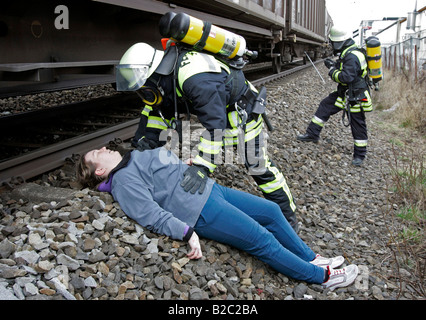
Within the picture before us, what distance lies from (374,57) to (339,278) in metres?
4.18

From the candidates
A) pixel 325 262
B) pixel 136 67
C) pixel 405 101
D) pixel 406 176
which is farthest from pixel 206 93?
pixel 405 101

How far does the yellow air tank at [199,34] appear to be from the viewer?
2.94 meters

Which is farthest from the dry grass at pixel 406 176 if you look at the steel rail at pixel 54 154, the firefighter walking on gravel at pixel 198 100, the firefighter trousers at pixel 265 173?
the steel rail at pixel 54 154

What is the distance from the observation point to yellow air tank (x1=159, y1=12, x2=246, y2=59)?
2939 millimetres

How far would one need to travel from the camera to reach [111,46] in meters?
5.00

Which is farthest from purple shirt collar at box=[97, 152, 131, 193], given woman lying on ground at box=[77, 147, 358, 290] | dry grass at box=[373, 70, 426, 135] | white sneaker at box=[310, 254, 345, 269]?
dry grass at box=[373, 70, 426, 135]

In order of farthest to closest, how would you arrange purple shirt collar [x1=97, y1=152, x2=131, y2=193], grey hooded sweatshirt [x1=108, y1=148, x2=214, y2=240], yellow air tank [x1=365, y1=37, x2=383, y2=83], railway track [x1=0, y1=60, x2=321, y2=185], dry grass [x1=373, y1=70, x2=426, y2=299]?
yellow air tank [x1=365, y1=37, x2=383, y2=83] < railway track [x1=0, y1=60, x2=321, y2=185] < dry grass [x1=373, y1=70, x2=426, y2=299] < purple shirt collar [x1=97, y1=152, x2=131, y2=193] < grey hooded sweatshirt [x1=108, y1=148, x2=214, y2=240]

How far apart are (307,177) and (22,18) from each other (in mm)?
3681

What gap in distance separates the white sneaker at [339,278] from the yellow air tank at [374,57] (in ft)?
13.2

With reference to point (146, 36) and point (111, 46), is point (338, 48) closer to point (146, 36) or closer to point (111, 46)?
point (146, 36)

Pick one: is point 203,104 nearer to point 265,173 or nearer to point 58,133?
point 265,173

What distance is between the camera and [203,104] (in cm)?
277

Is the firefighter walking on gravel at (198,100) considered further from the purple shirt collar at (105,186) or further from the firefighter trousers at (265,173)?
the purple shirt collar at (105,186)

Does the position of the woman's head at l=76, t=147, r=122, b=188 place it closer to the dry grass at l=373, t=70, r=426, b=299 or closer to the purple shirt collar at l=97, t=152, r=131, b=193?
the purple shirt collar at l=97, t=152, r=131, b=193
